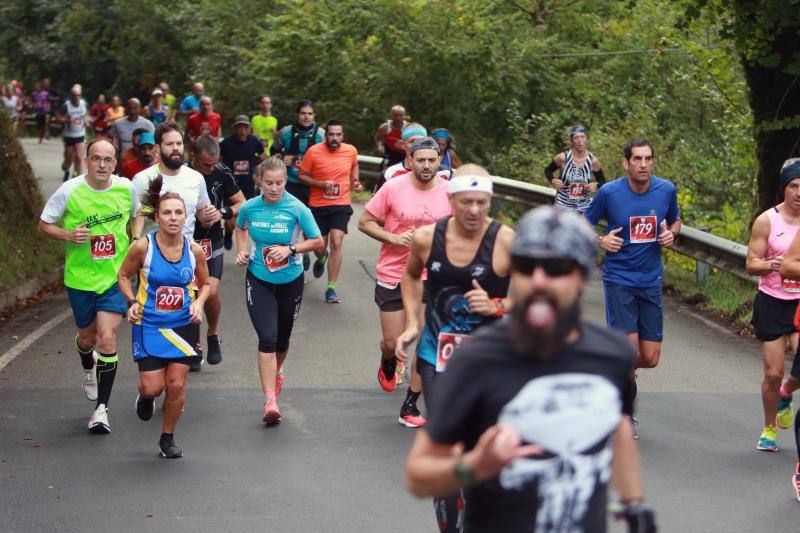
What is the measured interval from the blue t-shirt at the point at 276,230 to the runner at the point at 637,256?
1989 millimetres

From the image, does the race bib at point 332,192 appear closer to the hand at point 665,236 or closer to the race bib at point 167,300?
the hand at point 665,236

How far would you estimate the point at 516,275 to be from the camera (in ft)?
11.6

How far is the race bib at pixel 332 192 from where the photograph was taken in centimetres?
1426

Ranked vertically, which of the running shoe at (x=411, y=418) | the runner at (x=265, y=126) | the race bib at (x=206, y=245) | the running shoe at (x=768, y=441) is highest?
the race bib at (x=206, y=245)

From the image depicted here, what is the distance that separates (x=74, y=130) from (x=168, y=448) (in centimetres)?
1966

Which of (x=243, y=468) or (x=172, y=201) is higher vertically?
(x=172, y=201)

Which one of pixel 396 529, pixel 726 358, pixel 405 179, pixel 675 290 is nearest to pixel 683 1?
pixel 675 290

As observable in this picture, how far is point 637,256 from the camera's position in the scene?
906 cm

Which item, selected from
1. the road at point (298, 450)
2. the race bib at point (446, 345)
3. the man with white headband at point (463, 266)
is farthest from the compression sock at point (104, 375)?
the race bib at point (446, 345)

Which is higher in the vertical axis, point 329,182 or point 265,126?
point 329,182

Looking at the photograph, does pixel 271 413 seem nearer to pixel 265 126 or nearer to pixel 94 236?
pixel 94 236

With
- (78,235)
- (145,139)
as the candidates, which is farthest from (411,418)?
(145,139)

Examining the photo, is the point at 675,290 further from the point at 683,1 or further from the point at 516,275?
the point at 516,275

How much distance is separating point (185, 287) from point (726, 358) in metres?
5.40
